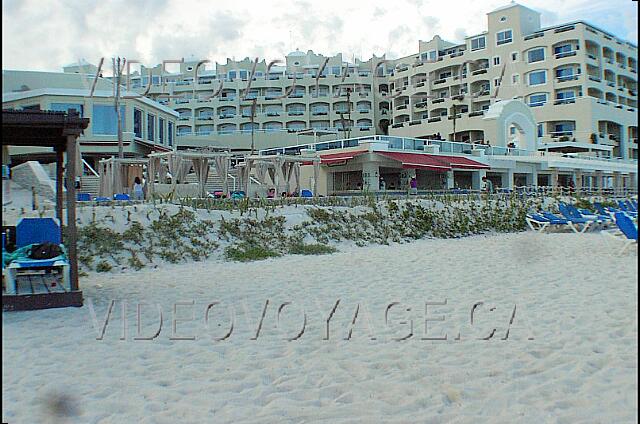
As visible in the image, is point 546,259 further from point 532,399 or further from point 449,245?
point 532,399

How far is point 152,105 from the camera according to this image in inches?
1142

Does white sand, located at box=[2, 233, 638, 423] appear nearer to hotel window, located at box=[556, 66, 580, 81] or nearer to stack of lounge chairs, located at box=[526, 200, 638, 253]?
stack of lounge chairs, located at box=[526, 200, 638, 253]

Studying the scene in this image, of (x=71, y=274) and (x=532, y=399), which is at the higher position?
(x=71, y=274)

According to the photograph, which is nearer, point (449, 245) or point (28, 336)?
point (28, 336)

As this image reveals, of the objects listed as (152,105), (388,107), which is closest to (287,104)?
(388,107)

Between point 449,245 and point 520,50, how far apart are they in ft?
117

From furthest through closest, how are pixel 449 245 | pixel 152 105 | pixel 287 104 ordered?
1. pixel 287 104
2. pixel 152 105
3. pixel 449 245

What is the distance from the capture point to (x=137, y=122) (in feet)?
90.3

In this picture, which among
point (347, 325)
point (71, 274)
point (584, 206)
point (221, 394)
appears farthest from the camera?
point (584, 206)

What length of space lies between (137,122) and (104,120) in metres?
1.70

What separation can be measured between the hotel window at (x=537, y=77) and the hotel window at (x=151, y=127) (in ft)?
92.9

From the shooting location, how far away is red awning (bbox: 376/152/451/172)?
23580 millimetres

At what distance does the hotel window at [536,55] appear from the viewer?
138 ft

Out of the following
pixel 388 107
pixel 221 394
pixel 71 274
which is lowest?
pixel 221 394
